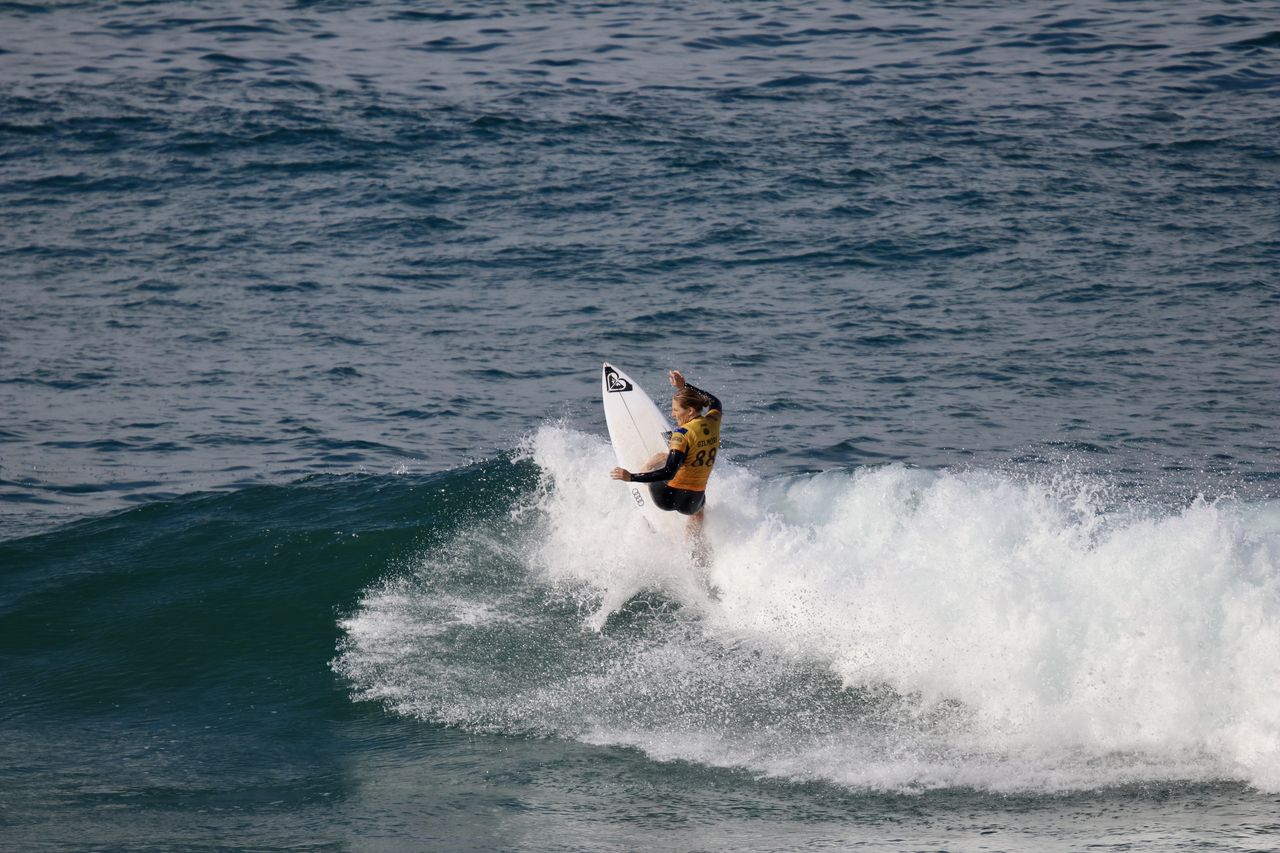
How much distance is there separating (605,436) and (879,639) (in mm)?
5365

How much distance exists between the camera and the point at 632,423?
480 inches

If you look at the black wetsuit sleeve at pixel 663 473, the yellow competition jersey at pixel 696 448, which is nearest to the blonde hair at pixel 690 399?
the yellow competition jersey at pixel 696 448

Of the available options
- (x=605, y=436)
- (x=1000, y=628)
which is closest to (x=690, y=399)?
(x=1000, y=628)

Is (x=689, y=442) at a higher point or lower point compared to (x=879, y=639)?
higher

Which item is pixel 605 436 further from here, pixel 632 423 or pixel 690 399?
pixel 690 399

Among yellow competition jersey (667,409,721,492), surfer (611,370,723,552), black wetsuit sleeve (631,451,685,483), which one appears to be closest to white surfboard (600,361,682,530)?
surfer (611,370,723,552)

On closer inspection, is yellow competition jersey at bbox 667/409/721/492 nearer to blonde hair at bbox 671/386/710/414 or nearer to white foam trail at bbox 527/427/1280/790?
blonde hair at bbox 671/386/710/414

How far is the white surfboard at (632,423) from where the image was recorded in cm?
1205

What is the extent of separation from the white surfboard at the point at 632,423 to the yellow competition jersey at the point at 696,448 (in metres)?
0.98

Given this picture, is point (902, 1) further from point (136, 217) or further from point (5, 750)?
point (5, 750)

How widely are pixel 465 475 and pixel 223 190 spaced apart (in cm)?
1150

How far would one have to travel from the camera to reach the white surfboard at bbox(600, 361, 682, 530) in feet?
39.5

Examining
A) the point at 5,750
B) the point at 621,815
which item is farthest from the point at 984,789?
the point at 5,750

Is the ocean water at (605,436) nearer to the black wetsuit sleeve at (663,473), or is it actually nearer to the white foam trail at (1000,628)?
the white foam trail at (1000,628)
